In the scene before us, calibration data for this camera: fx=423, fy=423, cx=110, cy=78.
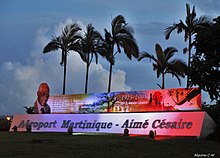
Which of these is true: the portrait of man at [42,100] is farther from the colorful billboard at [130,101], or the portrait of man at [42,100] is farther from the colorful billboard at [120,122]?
the colorful billboard at [120,122]

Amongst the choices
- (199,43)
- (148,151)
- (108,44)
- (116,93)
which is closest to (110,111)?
(116,93)

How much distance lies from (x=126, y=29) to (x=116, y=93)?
819cm

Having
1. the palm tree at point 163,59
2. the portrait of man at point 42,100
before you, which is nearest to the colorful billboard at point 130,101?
the portrait of man at point 42,100

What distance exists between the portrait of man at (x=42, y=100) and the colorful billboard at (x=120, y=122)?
844mm

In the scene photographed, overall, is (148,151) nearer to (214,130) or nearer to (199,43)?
(199,43)

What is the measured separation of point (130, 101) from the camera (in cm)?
3403

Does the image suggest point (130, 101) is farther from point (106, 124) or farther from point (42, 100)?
point (42, 100)

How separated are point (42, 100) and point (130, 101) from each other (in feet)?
38.8

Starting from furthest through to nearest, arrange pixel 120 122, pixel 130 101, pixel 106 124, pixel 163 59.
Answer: pixel 163 59 < pixel 106 124 < pixel 130 101 < pixel 120 122

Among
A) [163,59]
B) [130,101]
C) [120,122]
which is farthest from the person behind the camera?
[163,59]

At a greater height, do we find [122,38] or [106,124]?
[122,38]

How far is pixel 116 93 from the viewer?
3519 centimetres

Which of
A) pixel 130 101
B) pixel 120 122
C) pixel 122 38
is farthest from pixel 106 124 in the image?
pixel 122 38

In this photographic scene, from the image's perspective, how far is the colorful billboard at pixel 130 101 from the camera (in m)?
30.7
